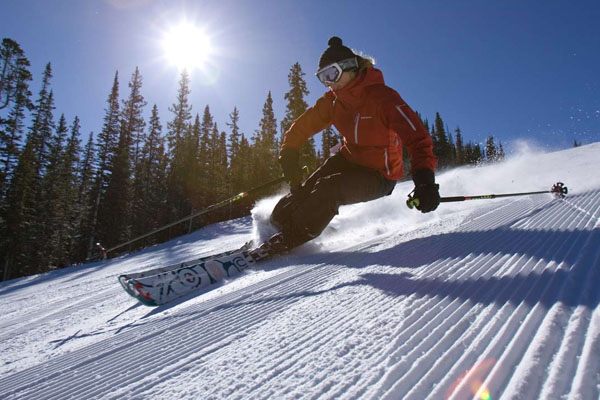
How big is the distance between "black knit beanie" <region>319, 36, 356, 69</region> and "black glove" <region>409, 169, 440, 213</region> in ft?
5.67

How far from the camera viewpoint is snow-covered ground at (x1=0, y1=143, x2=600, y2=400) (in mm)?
849

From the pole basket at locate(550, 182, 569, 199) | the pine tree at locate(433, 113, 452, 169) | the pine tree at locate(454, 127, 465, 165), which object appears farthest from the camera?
the pine tree at locate(454, 127, 465, 165)

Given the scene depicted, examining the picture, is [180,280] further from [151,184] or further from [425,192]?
[151,184]

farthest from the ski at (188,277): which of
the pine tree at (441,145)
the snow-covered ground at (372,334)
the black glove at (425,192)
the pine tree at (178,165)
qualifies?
the pine tree at (441,145)

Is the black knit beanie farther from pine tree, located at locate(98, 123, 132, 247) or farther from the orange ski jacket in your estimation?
pine tree, located at locate(98, 123, 132, 247)

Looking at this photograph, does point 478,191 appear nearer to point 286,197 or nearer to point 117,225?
point 286,197

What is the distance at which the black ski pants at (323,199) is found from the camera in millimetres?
3549

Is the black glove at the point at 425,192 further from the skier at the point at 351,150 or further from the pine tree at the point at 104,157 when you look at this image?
the pine tree at the point at 104,157

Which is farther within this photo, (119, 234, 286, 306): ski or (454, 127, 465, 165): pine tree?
(454, 127, 465, 165): pine tree

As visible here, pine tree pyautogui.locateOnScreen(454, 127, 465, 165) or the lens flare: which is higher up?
pine tree pyautogui.locateOnScreen(454, 127, 465, 165)

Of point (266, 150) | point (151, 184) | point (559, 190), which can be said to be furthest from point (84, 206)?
point (559, 190)

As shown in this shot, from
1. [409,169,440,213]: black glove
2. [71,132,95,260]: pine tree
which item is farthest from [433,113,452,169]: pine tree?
[409,169,440,213]: black glove

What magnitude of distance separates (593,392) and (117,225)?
3376cm

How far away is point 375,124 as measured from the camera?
3.64 m
